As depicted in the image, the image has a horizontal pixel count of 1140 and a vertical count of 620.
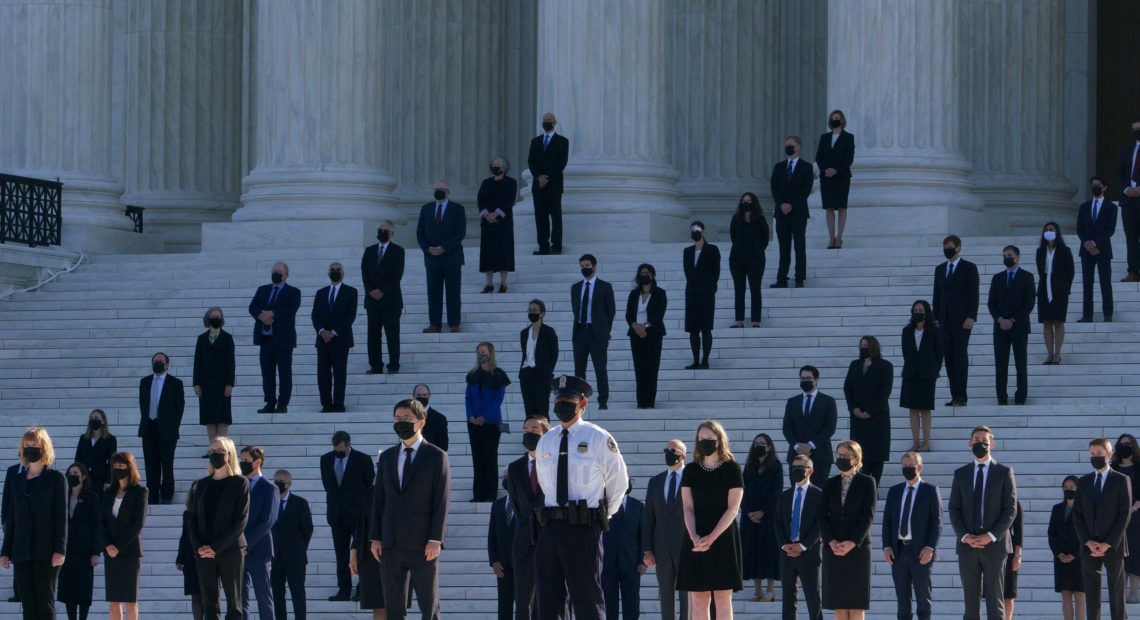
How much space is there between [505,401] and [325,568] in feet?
15.6

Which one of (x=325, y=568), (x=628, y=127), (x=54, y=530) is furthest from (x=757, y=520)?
(x=628, y=127)

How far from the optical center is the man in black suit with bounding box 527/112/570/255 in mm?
32969

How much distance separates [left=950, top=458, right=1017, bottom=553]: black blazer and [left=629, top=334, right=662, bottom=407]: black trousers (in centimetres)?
694

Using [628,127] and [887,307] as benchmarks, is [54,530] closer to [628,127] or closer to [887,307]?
[887,307]

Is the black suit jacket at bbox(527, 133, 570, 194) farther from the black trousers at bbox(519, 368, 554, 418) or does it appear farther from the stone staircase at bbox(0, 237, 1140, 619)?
the black trousers at bbox(519, 368, 554, 418)

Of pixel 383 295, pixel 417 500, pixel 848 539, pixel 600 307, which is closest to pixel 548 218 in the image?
pixel 383 295

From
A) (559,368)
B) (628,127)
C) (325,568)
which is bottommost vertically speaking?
(325,568)

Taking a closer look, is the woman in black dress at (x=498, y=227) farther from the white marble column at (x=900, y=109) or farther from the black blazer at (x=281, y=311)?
the white marble column at (x=900, y=109)

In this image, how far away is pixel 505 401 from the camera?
94.9 ft

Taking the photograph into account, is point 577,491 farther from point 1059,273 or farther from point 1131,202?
point 1131,202

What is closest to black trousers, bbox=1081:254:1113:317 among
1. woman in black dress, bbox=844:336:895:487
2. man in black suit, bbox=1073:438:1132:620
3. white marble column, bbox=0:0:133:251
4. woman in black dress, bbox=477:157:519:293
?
woman in black dress, bbox=844:336:895:487

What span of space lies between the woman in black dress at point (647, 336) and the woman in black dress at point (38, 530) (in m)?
9.08

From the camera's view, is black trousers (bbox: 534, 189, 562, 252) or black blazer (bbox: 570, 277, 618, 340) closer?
black blazer (bbox: 570, 277, 618, 340)

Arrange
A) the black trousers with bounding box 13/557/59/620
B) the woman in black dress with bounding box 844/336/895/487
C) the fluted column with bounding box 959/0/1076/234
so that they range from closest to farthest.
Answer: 1. the black trousers with bounding box 13/557/59/620
2. the woman in black dress with bounding box 844/336/895/487
3. the fluted column with bounding box 959/0/1076/234
